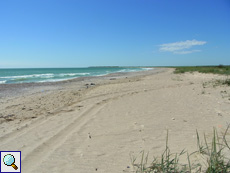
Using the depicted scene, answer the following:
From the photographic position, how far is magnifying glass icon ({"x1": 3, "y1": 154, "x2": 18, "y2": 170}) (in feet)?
8.29

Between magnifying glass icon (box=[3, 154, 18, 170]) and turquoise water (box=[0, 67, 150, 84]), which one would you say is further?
turquoise water (box=[0, 67, 150, 84])

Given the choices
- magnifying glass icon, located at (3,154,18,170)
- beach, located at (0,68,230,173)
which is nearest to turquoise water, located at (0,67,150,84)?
beach, located at (0,68,230,173)

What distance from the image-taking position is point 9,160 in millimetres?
2752

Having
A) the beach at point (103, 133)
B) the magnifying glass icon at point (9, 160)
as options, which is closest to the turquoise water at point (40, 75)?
the beach at point (103, 133)

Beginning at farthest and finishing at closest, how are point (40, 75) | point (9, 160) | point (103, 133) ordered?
point (40, 75) < point (103, 133) < point (9, 160)

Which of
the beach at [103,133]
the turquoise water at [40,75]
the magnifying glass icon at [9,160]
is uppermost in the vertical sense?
the turquoise water at [40,75]

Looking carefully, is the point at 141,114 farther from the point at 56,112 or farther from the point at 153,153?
the point at 56,112

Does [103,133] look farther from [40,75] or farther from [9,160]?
[40,75]

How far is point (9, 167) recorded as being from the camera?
2492 millimetres

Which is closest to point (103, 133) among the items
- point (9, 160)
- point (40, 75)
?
point (9, 160)

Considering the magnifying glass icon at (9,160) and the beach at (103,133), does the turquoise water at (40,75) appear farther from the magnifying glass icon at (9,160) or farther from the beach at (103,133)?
the magnifying glass icon at (9,160)

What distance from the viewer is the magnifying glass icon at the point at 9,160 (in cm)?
253

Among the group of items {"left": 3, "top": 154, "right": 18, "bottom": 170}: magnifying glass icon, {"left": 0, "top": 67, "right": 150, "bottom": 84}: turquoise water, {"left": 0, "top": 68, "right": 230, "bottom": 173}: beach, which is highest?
{"left": 0, "top": 67, "right": 150, "bottom": 84}: turquoise water

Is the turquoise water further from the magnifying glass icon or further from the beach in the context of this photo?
the magnifying glass icon
